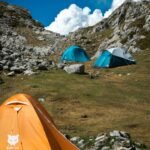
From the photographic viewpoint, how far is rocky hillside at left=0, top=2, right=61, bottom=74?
63.5 m

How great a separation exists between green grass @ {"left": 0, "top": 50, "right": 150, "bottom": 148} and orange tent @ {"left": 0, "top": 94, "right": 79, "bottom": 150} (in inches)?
203

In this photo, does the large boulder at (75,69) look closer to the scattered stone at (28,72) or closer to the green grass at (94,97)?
the green grass at (94,97)

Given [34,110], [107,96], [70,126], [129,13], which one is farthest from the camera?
[129,13]

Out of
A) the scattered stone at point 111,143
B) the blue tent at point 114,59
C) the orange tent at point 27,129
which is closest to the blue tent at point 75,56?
the blue tent at point 114,59

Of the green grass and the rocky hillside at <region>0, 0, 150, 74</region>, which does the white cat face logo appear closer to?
the green grass

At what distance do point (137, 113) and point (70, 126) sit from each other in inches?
187

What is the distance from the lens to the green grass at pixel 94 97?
2392 cm

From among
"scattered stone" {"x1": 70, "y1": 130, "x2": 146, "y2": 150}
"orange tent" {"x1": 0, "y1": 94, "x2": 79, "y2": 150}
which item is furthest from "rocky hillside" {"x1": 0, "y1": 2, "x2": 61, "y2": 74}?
"orange tent" {"x1": 0, "y1": 94, "x2": 79, "y2": 150}

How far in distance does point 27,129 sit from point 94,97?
14582mm

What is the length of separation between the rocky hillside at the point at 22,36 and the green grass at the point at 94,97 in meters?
7.81

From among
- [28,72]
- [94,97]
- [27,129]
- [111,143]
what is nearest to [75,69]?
[28,72]

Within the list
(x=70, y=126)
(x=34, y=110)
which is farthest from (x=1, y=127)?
(x=70, y=126)

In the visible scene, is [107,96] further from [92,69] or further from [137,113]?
[92,69]

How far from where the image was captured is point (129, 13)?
363ft
